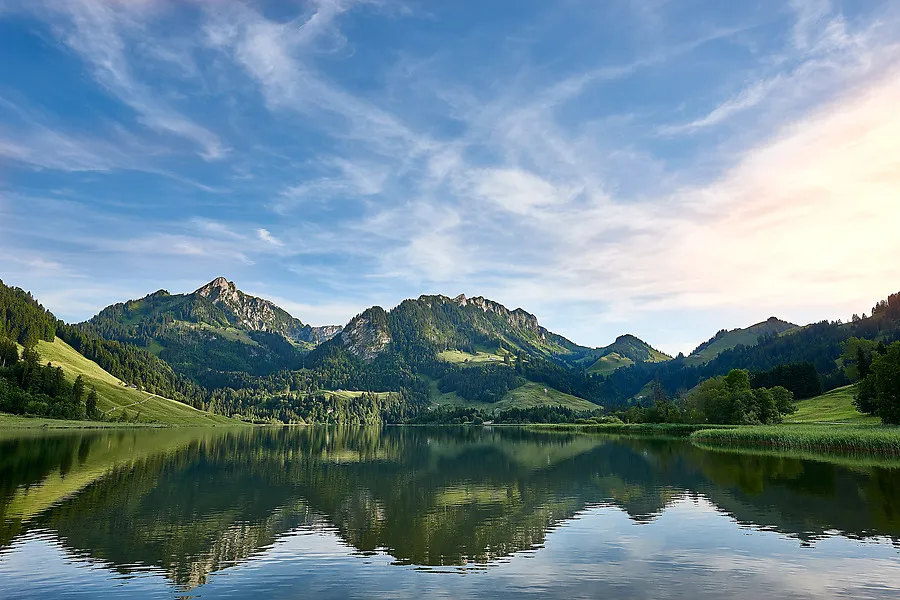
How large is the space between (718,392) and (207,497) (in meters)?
178

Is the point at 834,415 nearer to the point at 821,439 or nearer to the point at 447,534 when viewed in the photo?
the point at 821,439

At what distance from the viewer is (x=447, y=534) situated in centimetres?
4250

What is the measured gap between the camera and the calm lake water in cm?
2953

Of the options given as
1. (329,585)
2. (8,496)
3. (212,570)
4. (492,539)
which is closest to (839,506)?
(492,539)

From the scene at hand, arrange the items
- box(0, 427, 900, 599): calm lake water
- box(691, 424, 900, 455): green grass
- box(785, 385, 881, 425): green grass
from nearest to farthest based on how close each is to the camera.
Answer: box(0, 427, 900, 599): calm lake water, box(691, 424, 900, 455): green grass, box(785, 385, 881, 425): green grass

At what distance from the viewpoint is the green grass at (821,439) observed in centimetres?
9525

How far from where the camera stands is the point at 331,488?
69000mm

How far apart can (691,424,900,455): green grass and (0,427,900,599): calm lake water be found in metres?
20.3

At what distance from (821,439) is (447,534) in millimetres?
100818

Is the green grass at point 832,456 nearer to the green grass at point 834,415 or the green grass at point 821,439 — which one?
the green grass at point 821,439

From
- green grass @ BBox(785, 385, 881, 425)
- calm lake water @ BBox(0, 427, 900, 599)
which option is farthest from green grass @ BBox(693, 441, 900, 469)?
green grass @ BBox(785, 385, 881, 425)

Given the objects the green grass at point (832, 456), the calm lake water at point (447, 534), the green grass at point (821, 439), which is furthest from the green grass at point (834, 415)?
the calm lake water at point (447, 534)

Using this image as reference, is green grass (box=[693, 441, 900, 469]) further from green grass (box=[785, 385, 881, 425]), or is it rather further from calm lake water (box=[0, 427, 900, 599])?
green grass (box=[785, 385, 881, 425])

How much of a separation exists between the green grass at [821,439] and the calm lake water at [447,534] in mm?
20282
